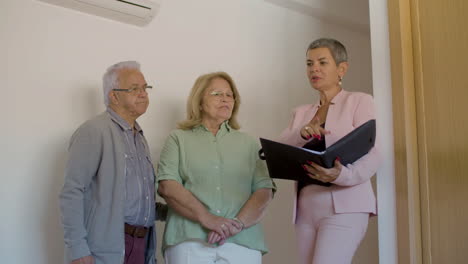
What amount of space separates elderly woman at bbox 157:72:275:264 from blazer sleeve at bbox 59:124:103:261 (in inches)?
12.5

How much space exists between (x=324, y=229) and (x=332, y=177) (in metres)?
0.22

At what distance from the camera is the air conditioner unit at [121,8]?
283 centimetres

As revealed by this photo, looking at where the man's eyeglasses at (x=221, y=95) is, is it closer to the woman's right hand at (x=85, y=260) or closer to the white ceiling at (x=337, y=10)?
the woman's right hand at (x=85, y=260)

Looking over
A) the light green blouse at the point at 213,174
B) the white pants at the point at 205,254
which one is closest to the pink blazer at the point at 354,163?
the light green blouse at the point at 213,174

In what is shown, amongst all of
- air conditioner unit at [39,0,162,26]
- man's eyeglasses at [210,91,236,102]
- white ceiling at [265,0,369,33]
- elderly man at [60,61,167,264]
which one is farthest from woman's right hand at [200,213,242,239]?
white ceiling at [265,0,369,33]

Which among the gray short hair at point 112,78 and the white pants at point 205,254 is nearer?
the white pants at point 205,254

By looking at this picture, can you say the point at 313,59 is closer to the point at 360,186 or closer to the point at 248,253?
the point at 360,186

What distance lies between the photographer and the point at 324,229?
2.04 meters

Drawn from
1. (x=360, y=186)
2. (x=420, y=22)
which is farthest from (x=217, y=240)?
(x=420, y=22)

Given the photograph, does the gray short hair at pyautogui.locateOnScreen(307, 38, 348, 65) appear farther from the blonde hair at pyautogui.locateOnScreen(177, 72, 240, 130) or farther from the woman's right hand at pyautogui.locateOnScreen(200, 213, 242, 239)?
the woman's right hand at pyautogui.locateOnScreen(200, 213, 242, 239)

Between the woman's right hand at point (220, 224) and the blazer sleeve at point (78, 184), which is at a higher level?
the blazer sleeve at point (78, 184)

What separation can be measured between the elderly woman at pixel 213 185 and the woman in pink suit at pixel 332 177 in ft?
0.81

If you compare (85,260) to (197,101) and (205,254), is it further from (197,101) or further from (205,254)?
(197,101)

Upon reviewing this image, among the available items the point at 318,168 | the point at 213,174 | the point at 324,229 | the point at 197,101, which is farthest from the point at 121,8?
the point at 324,229
